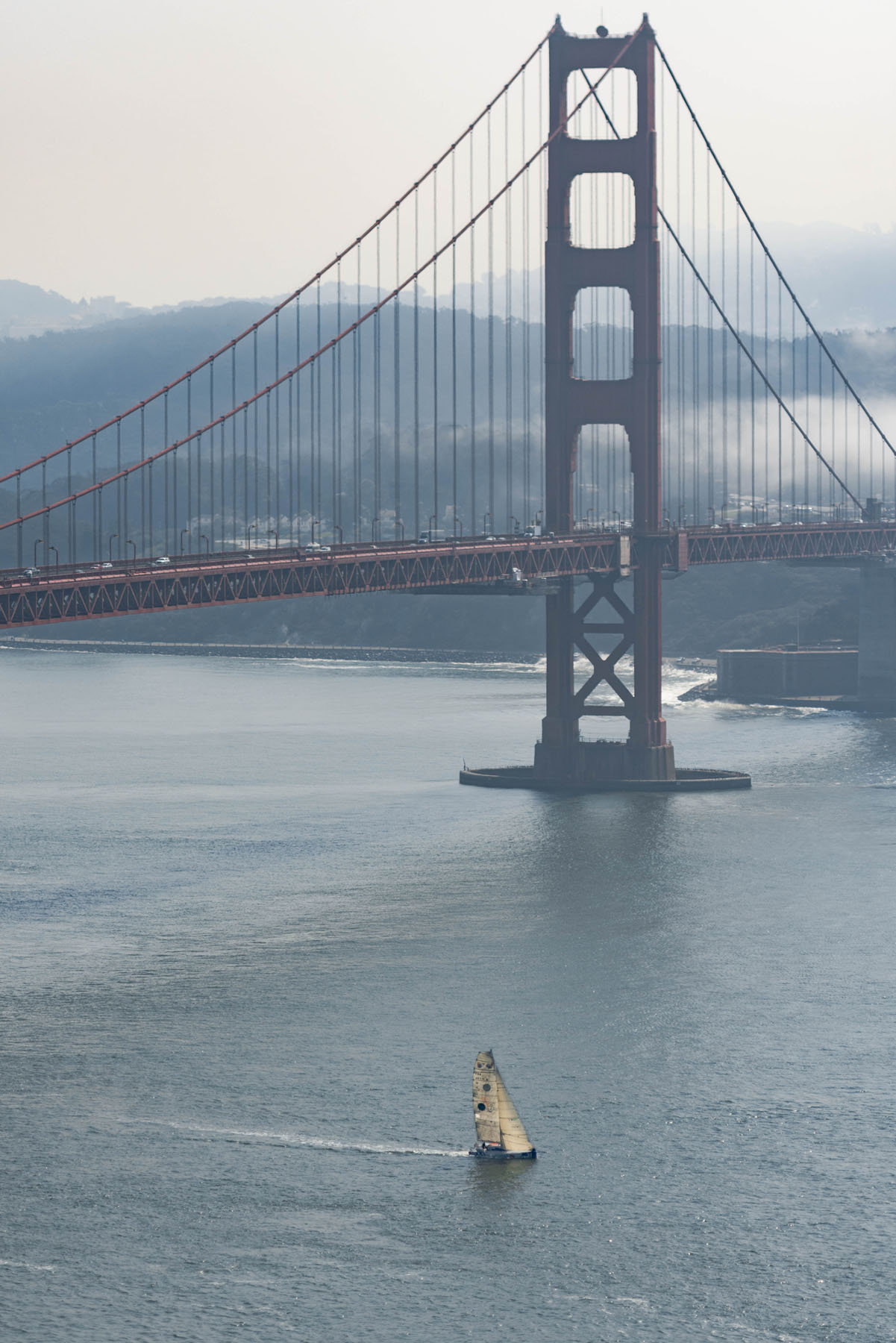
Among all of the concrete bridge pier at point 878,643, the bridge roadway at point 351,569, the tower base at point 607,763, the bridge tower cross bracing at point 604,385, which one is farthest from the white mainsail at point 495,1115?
the concrete bridge pier at point 878,643

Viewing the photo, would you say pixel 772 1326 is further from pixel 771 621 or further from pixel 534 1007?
pixel 771 621

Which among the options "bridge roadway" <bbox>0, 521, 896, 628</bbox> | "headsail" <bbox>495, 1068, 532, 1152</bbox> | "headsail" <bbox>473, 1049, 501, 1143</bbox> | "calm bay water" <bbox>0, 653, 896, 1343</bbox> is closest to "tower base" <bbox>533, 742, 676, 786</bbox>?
"calm bay water" <bbox>0, 653, 896, 1343</bbox>

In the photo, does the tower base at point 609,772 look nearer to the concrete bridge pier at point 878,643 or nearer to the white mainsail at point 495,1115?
the concrete bridge pier at point 878,643

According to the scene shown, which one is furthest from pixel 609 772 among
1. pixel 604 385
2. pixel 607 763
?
pixel 604 385

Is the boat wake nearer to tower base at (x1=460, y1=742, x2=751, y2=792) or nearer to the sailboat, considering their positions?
the sailboat

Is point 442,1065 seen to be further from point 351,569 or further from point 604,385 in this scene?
point 604,385
